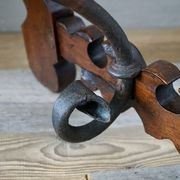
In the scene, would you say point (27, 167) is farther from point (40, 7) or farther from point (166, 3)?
point (166, 3)

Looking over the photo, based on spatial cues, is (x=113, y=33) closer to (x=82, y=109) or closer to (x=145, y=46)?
(x=82, y=109)

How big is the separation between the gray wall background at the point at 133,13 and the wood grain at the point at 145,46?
0.07m

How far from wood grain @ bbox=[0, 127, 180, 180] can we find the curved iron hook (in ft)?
0.65

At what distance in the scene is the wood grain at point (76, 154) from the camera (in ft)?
2.69

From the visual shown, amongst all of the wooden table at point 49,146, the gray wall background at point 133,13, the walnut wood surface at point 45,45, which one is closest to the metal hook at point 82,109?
the wooden table at point 49,146

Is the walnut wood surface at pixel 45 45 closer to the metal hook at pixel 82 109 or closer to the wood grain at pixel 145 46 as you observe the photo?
the wood grain at pixel 145 46

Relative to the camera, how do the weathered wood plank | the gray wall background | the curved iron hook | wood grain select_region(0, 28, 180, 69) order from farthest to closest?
the gray wall background → wood grain select_region(0, 28, 180, 69) → the weathered wood plank → the curved iron hook

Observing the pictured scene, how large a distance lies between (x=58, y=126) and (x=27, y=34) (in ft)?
1.43

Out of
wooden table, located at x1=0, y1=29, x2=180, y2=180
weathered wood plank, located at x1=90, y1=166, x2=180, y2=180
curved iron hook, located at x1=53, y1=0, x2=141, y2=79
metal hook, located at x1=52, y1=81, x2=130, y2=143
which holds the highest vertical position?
curved iron hook, located at x1=53, y1=0, x2=141, y2=79

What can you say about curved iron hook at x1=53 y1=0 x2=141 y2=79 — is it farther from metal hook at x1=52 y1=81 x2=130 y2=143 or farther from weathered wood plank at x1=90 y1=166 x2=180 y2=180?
weathered wood plank at x1=90 y1=166 x2=180 y2=180

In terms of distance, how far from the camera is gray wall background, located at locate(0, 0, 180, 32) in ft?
4.23

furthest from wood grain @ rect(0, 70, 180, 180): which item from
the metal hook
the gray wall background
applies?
the gray wall background

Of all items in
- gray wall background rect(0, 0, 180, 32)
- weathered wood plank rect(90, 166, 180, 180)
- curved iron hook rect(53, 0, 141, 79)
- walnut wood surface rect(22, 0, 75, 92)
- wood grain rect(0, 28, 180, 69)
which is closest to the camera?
curved iron hook rect(53, 0, 141, 79)

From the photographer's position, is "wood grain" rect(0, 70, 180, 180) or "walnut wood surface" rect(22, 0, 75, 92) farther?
"walnut wood surface" rect(22, 0, 75, 92)
